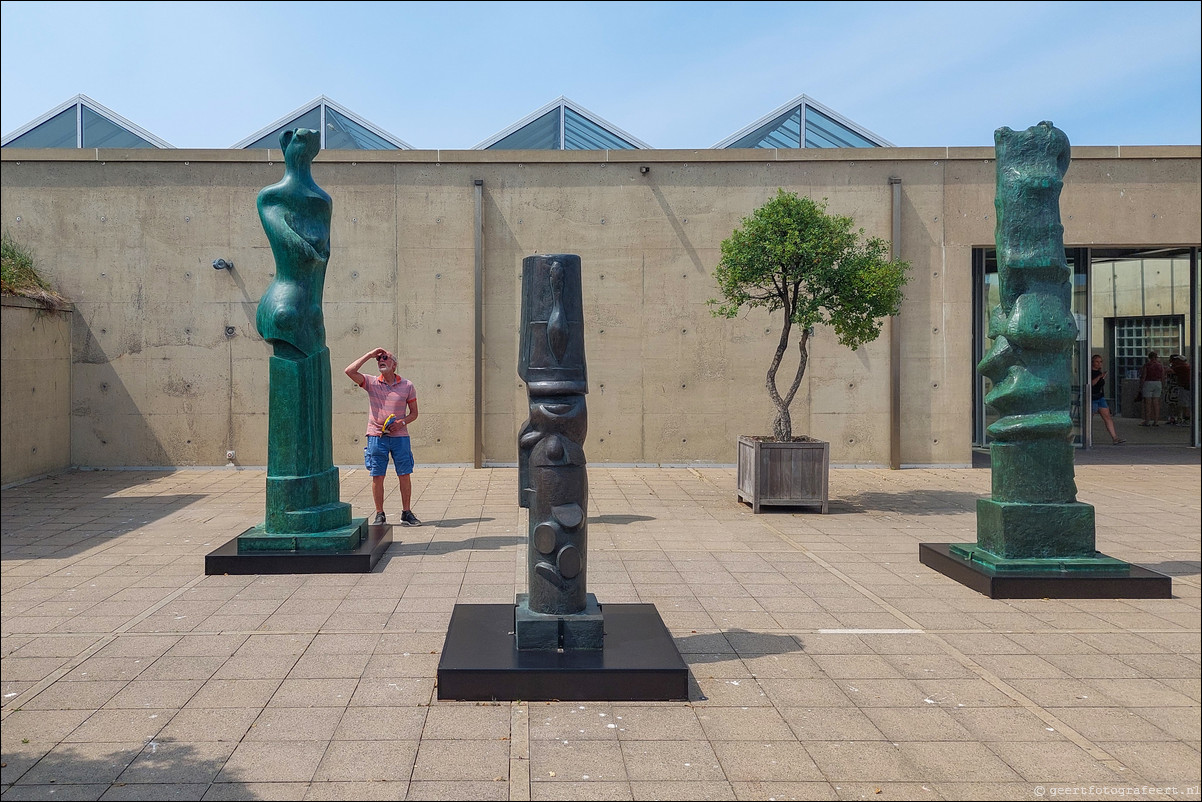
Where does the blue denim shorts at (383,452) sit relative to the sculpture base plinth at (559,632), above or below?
above

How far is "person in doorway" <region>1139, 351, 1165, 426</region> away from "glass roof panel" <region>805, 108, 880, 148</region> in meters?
7.07

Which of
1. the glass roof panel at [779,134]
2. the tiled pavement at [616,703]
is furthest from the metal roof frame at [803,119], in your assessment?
the tiled pavement at [616,703]

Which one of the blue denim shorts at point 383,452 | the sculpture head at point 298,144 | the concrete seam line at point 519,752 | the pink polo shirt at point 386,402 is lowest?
the concrete seam line at point 519,752

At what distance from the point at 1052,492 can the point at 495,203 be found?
9.51m

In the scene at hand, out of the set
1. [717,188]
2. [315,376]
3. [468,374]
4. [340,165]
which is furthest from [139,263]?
[717,188]

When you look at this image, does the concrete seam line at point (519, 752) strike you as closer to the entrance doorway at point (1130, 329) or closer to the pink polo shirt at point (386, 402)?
the pink polo shirt at point (386, 402)

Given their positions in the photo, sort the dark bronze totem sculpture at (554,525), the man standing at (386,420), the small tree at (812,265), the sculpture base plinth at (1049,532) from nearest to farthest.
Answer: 1. the dark bronze totem sculpture at (554,525)
2. the sculpture base plinth at (1049,532)
3. the man standing at (386,420)
4. the small tree at (812,265)

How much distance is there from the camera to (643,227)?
535 inches

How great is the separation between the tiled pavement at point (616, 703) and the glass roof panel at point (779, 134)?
10.7 metres

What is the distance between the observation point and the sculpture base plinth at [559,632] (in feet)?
15.2

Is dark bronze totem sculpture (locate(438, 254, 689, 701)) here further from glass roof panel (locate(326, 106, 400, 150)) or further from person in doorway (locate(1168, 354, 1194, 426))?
person in doorway (locate(1168, 354, 1194, 426))

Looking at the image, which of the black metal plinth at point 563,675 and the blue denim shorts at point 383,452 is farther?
the blue denim shorts at point 383,452

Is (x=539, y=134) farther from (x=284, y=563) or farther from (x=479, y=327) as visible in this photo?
(x=284, y=563)

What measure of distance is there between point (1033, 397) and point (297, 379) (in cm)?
593
